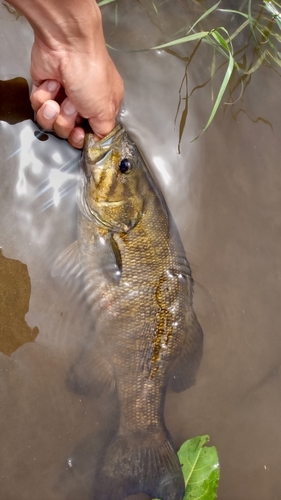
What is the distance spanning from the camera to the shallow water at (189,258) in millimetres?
2531

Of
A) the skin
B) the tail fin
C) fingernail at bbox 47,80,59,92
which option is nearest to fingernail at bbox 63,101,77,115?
the skin

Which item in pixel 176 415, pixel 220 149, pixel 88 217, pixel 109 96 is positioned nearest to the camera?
pixel 109 96

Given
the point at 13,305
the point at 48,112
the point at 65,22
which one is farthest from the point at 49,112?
the point at 13,305

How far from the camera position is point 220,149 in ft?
10.0

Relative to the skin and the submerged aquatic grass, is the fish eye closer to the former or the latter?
the skin

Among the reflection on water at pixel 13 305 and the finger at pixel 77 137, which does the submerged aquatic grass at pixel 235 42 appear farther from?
the reflection on water at pixel 13 305

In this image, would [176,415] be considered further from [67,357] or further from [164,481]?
[67,357]

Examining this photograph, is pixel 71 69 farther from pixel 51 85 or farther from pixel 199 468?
pixel 199 468

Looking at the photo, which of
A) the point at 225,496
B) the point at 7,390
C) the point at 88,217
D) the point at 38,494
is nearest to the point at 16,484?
the point at 38,494

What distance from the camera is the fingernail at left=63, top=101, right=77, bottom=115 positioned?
2.45 m

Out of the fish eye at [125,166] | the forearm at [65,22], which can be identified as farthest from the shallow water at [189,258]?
the forearm at [65,22]

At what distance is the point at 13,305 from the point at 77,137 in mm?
992

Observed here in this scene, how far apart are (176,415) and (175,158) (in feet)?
5.17

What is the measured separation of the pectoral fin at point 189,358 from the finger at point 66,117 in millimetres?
1221
